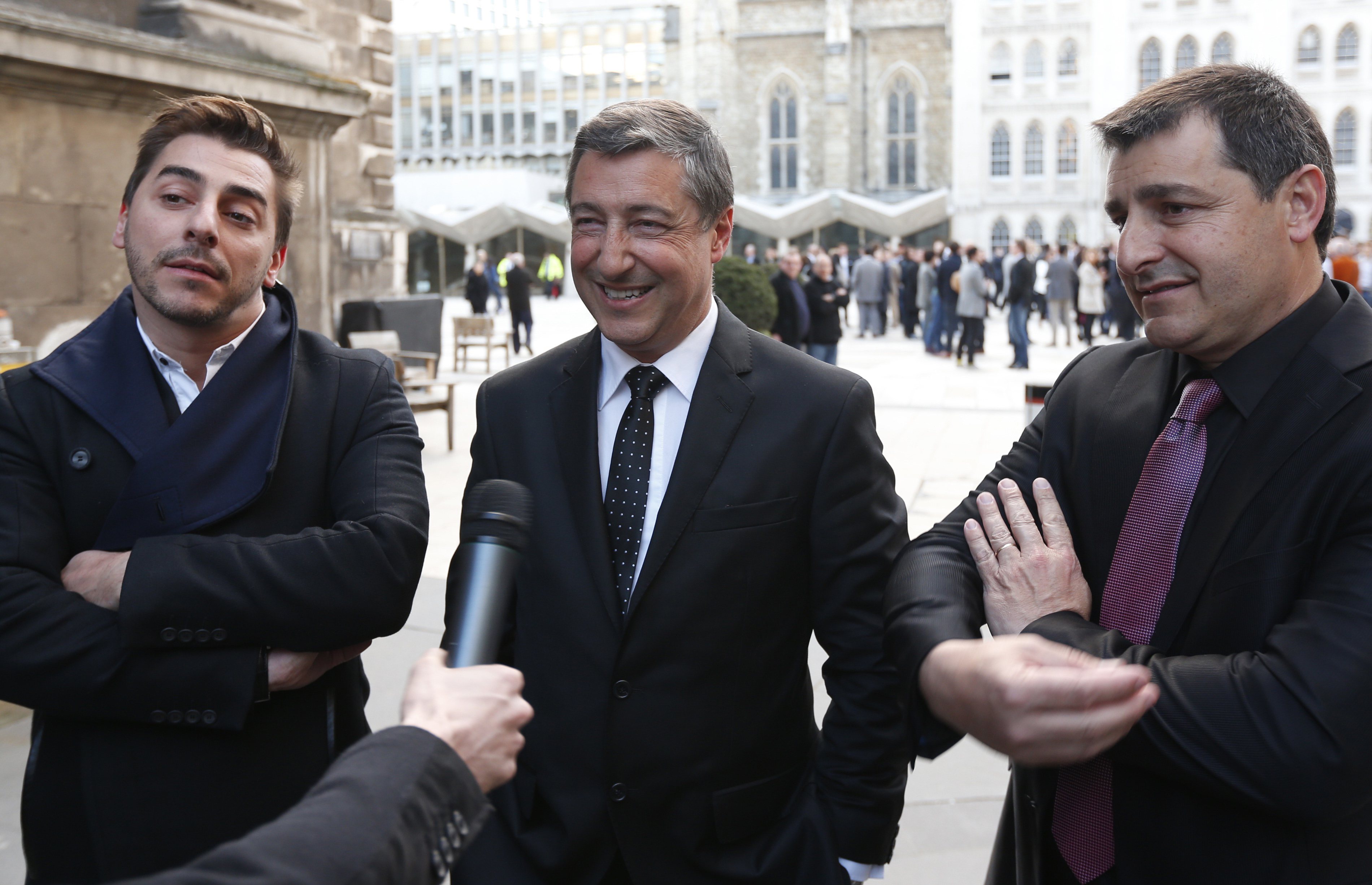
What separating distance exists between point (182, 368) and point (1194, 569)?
5.87 ft

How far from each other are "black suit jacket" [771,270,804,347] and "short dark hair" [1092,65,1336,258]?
11723mm

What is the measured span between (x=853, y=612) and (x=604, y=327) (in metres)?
0.70

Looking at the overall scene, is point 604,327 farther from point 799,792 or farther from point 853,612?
point 799,792

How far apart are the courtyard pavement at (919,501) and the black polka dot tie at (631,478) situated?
4.87 feet

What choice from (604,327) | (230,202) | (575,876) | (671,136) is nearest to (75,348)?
(230,202)

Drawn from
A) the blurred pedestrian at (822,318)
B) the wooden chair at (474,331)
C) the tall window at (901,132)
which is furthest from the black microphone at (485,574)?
the tall window at (901,132)

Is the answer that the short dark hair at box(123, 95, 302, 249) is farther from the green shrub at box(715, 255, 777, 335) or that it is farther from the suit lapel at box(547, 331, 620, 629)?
the green shrub at box(715, 255, 777, 335)

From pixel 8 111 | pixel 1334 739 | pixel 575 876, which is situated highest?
pixel 8 111

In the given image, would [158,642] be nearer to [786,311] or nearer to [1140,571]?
[1140,571]

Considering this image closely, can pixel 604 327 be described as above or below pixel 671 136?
below

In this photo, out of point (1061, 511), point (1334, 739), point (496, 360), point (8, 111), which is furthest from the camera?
point (496, 360)

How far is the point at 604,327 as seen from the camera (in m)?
2.06

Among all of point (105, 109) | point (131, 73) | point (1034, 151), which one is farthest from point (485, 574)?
point (1034, 151)

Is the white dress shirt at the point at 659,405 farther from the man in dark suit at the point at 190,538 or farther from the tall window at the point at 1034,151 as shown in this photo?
the tall window at the point at 1034,151
